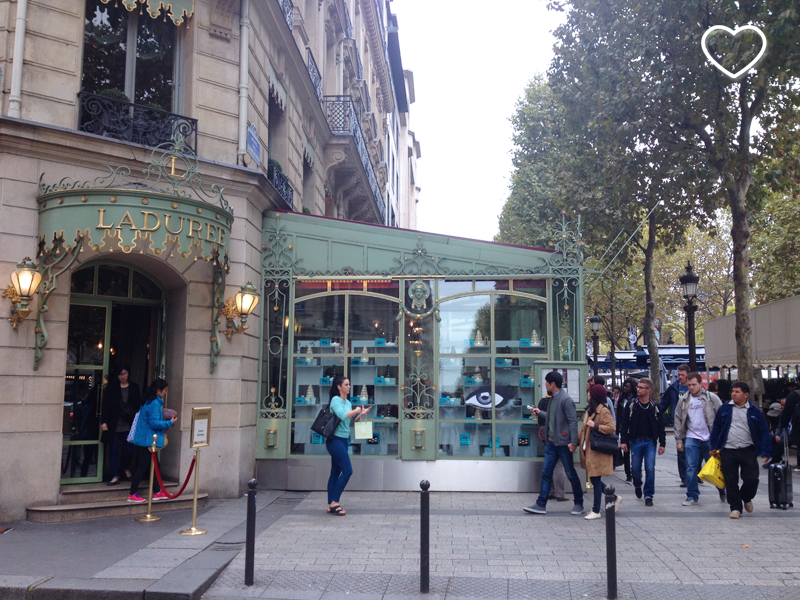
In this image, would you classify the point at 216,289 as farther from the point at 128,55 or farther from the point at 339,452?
the point at 128,55

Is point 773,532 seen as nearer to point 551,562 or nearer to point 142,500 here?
point 551,562

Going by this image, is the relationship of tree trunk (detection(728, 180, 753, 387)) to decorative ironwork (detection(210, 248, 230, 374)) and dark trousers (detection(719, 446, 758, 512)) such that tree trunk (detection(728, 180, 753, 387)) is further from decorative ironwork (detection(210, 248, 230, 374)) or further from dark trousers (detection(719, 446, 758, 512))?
decorative ironwork (detection(210, 248, 230, 374))

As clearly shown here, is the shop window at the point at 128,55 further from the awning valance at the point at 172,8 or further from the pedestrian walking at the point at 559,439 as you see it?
the pedestrian walking at the point at 559,439

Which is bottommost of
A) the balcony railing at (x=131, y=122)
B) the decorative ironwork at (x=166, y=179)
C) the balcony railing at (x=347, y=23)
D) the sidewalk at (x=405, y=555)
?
the sidewalk at (x=405, y=555)

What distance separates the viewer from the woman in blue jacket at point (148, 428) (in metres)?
9.95

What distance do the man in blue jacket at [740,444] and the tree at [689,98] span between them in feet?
25.7

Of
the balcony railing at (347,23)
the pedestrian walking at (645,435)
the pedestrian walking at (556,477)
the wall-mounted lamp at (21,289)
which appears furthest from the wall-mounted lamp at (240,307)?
the balcony railing at (347,23)

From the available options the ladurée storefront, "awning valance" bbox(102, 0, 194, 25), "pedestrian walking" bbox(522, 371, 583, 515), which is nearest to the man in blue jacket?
"pedestrian walking" bbox(522, 371, 583, 515)

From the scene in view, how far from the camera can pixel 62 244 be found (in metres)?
9.54

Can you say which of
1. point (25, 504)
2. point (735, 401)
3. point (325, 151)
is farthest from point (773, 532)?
point (325, 151)

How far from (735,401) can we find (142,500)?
8.39 meters

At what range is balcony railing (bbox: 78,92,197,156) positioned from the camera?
10.4 meters

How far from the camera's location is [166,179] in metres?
10.2

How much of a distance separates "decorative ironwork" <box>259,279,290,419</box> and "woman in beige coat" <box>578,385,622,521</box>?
5.29 meters
